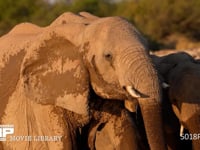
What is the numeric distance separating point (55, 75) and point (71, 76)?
0.16 m

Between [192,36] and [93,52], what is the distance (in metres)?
19.0

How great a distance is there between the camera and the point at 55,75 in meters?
4.74

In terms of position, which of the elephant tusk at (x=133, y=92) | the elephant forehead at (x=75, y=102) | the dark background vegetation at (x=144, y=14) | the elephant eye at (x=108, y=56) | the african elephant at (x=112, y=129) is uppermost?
the elephant eye at (x=108, y=56)

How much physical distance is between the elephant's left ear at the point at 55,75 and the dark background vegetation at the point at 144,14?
15294 millimetres

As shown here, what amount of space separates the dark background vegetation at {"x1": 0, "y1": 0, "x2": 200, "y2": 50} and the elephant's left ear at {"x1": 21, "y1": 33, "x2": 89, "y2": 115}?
15.3 metres

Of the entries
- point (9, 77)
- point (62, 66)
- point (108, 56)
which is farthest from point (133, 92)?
point (9, 77)

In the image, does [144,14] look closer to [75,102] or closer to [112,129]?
[112,129]

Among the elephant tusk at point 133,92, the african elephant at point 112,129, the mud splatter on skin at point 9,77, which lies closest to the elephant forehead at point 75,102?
the african elephant at point 112,129

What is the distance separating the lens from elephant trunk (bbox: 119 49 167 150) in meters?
4.09

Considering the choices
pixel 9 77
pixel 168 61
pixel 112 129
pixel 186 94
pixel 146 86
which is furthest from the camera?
pixel 168 61

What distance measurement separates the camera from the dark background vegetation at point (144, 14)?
2312 centimetres

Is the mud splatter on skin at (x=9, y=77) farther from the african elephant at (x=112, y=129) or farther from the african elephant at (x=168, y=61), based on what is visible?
the african elephant at (x=168, y=61)

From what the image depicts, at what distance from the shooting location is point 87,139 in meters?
5.01

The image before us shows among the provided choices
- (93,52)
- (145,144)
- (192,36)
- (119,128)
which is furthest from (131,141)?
(192,36)
